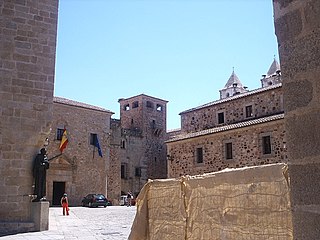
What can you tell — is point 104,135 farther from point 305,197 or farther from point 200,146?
point 305,197

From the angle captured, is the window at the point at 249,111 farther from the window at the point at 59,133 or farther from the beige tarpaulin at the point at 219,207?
the beige tarpaulin at the point at 219,207

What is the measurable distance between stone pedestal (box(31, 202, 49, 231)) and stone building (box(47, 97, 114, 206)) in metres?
17.2

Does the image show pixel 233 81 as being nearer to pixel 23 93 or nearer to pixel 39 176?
pixel 23 93

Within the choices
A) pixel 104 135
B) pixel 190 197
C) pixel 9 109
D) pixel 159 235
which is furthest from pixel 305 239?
pixel 104 135

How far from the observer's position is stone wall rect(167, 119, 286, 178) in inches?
763

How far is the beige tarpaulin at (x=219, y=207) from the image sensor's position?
2359 millimetres

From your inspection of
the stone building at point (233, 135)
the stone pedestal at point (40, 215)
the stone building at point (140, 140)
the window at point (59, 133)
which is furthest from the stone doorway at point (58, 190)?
the stone pedestal at point (40, 215)

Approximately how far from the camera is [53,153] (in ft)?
88.5

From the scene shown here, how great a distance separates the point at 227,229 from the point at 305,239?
1194 mm

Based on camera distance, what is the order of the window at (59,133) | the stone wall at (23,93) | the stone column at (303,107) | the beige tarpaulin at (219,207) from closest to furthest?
the stone column at (303,107) → the beige tarpaulin at (219,207) → the stone wall at (23,93) → the window at (59,133)

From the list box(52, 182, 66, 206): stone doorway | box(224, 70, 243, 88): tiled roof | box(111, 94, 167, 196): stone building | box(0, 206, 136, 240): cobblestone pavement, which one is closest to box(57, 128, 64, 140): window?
box(52, 182, 66, 206): stone doorway

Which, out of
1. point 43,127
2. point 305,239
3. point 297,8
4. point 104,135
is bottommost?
point 305,239

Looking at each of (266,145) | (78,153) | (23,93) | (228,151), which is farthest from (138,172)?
(23,93)

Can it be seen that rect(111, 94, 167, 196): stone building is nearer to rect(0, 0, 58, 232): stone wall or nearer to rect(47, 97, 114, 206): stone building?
rect(47, 97, 114, 206): stone building
